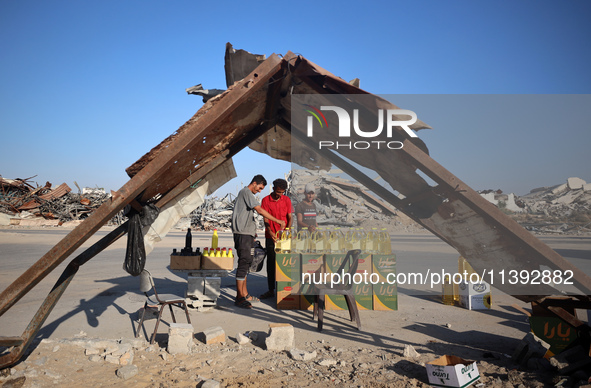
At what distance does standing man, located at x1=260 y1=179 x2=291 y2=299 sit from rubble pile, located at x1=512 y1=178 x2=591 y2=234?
67.1 feet

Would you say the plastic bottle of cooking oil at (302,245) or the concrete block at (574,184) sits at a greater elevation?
the concrete block at (574,184)

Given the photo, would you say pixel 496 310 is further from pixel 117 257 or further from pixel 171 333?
pixel 117 257

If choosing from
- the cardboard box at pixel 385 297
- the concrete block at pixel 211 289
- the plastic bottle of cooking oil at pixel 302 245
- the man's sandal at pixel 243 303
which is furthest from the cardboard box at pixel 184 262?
the cardboard box at pixel 385 297

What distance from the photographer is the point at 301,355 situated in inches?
146

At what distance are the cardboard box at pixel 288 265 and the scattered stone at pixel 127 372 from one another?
265cm

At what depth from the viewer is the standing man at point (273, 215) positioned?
6.56 m

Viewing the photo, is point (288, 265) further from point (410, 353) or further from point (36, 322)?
point (36, 322)

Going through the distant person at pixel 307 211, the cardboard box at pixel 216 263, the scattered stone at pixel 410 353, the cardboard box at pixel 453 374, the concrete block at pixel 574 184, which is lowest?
the scattered stone at pixel 410 353

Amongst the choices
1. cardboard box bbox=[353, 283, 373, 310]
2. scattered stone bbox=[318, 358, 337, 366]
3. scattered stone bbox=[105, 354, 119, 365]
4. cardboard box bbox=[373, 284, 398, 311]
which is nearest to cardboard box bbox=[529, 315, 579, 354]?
scattered stone bbox=[318, 358, 337, 366]

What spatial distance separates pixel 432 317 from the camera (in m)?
5.36

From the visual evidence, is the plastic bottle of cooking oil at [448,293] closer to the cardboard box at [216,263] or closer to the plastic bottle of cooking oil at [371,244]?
the plastic bottle of cooking oil at [371,244]

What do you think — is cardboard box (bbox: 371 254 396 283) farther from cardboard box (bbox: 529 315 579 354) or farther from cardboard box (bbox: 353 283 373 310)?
cardboard box (bbox: 529 315 579 354)

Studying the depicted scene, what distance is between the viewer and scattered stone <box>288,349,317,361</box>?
12.1 feet

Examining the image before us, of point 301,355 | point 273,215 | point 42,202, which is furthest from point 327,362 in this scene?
point 42,202
